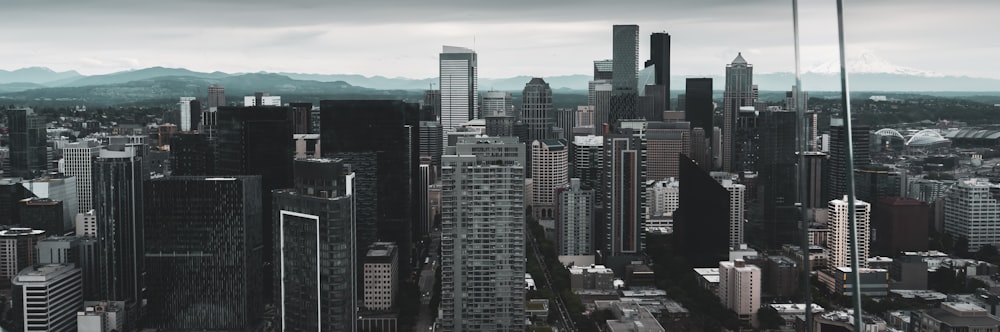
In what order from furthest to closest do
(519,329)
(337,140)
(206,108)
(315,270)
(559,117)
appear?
(559,117), (206,108), (337,140), (519,329), (315,270)

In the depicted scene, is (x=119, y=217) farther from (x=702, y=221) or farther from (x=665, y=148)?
(x=665, y=148)

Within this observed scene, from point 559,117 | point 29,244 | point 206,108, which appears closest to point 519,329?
point 29,244

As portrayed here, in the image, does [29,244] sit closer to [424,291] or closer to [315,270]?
[424,291]

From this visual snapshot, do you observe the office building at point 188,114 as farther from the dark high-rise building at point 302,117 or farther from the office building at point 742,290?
the office building at point 742,290

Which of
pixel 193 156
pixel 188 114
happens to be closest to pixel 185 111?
pixel 188 114

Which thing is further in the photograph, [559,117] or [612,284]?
[559,117]

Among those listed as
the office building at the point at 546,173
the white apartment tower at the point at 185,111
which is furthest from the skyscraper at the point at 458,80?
the white apartment tower at the point at 185,111

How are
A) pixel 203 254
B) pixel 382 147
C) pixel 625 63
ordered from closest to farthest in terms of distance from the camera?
pixel 203 254 < pixel 382 147 < pixel 625 63
